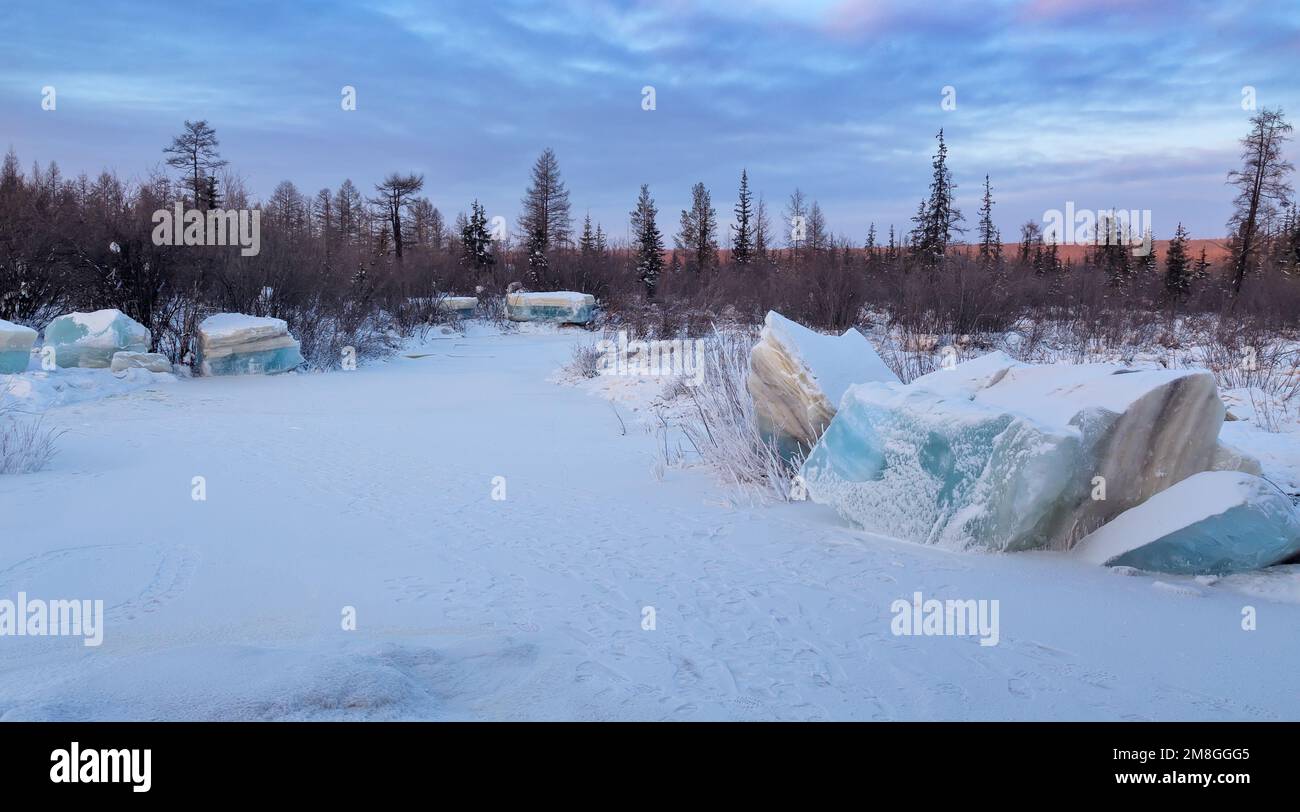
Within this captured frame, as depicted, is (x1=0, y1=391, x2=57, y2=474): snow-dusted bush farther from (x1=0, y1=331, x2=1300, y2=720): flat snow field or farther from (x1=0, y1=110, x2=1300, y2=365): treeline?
(x1=0, y1=110, x2=1300, y2=365): treeline

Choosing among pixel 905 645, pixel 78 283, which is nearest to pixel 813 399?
pixel 905 645

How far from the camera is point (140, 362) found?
45.7 feet

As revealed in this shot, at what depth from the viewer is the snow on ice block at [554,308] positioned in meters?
31.9

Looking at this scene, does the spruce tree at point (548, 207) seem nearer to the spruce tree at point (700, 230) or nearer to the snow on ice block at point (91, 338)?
the spruce tree at point (700, 230)

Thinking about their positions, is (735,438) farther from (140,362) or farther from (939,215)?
(939,215)

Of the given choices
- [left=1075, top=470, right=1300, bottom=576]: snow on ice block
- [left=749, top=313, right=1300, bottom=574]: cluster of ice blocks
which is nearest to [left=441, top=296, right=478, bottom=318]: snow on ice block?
[left=749, top=313, right=1300, bottom=574]: cluster of ice blocks

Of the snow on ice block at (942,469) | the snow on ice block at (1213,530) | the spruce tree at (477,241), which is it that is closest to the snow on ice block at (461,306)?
the spruce tree at (477,241)

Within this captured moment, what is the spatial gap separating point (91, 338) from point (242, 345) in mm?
2336

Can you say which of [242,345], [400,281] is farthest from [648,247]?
[242,345]

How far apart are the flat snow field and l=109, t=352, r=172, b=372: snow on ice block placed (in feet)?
22.5

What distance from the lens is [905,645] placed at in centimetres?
346

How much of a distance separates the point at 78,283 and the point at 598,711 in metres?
17.2

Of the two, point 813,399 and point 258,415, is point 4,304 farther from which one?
point 813,399

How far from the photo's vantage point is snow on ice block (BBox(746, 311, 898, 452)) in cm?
655
